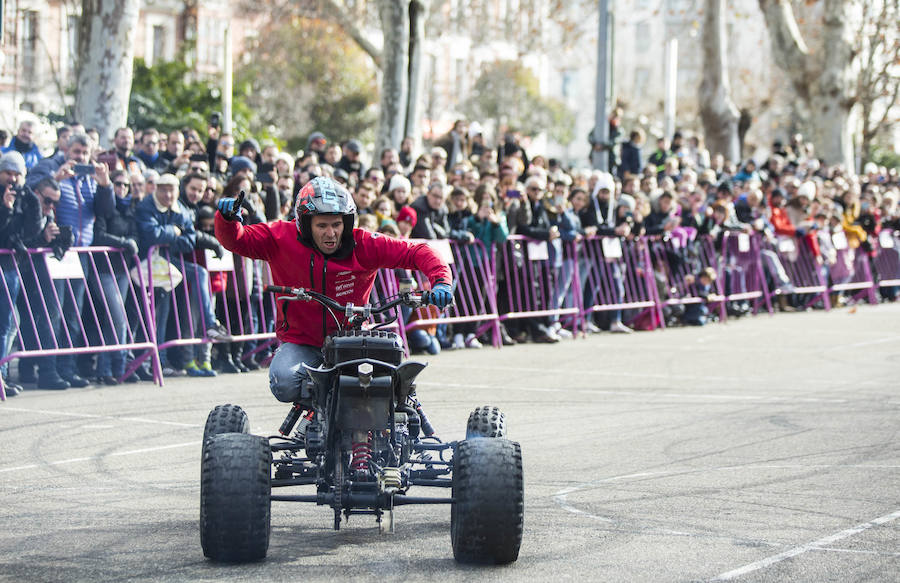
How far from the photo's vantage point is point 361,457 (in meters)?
6.80

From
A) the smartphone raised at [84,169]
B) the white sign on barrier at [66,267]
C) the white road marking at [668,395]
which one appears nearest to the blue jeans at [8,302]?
the white sign on barrier at [66,267]

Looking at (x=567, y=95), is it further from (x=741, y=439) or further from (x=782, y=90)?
(x=741, y=439)

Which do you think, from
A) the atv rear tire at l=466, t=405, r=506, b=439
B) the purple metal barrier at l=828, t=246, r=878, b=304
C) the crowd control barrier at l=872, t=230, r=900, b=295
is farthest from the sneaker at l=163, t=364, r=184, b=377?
the crowd control barrier at l=872, t=230, r=900, b=295

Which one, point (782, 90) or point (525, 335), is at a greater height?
point (782, 90)

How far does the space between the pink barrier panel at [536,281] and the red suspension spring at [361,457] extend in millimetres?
10931

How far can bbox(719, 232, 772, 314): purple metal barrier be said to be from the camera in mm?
22406

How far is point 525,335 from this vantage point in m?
18.7

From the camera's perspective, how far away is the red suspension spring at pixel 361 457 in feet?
22.2

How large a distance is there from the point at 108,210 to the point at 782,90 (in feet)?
193

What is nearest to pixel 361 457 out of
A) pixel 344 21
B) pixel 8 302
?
pixel 8 302

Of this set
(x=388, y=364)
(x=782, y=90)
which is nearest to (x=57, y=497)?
(x=388, y=364)

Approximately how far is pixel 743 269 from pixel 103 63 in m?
10.1

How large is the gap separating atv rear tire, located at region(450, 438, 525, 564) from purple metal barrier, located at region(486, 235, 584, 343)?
36.3ft

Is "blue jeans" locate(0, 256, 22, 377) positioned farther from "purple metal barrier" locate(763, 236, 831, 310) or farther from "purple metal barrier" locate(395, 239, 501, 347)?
"purple metal barrier" locate(763, 236, 831, 310)
